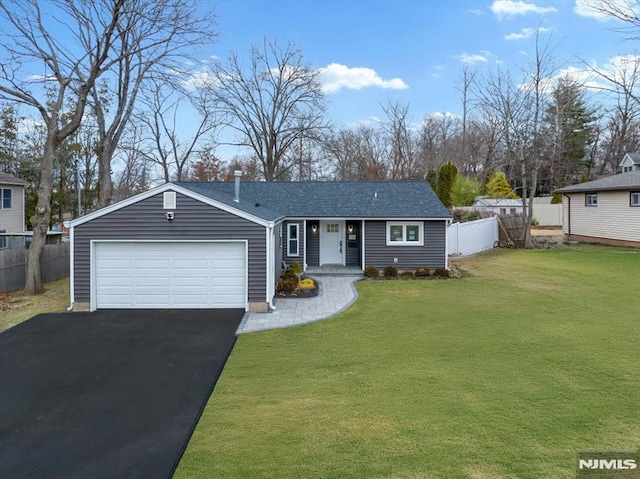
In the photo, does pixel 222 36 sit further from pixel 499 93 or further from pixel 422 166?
pixel 422 166

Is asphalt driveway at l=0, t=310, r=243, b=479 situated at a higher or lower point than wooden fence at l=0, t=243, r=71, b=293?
lower

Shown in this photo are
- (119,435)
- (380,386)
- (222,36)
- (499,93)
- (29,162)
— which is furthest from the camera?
(29,162)

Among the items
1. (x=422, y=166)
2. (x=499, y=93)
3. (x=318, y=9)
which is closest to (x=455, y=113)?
(x=422, y=166)

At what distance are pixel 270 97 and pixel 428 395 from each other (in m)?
31.8

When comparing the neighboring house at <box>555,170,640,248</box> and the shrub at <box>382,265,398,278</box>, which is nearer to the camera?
the shrub at <box>382,265,398,278</box>

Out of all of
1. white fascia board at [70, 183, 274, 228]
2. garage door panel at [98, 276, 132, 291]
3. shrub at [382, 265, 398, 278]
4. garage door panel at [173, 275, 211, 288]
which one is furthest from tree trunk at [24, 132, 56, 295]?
shrub at [382, 265, 398, 278]

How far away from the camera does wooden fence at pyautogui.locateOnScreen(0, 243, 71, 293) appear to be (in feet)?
42.8

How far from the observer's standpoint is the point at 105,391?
5785 millimetres

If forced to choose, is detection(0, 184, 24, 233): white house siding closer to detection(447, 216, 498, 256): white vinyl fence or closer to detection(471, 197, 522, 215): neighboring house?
detection(447, 216, 498, 256): white vinyl fence

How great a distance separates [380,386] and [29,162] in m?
32.3

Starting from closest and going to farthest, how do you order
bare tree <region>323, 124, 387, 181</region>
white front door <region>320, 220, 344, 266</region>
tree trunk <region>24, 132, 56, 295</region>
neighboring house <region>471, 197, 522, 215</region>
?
tree trunk <region>24, 132, 56, 295</region>, white front door <region>320, 220, 344, 266</region>, neighboring house <region>471, 197, 522, 215</region>, bare tree <region>323, 124, 387, 181</region>

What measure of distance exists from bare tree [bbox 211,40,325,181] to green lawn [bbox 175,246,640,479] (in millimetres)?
25675

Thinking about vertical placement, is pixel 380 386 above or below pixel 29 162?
below

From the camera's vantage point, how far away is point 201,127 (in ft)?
103
